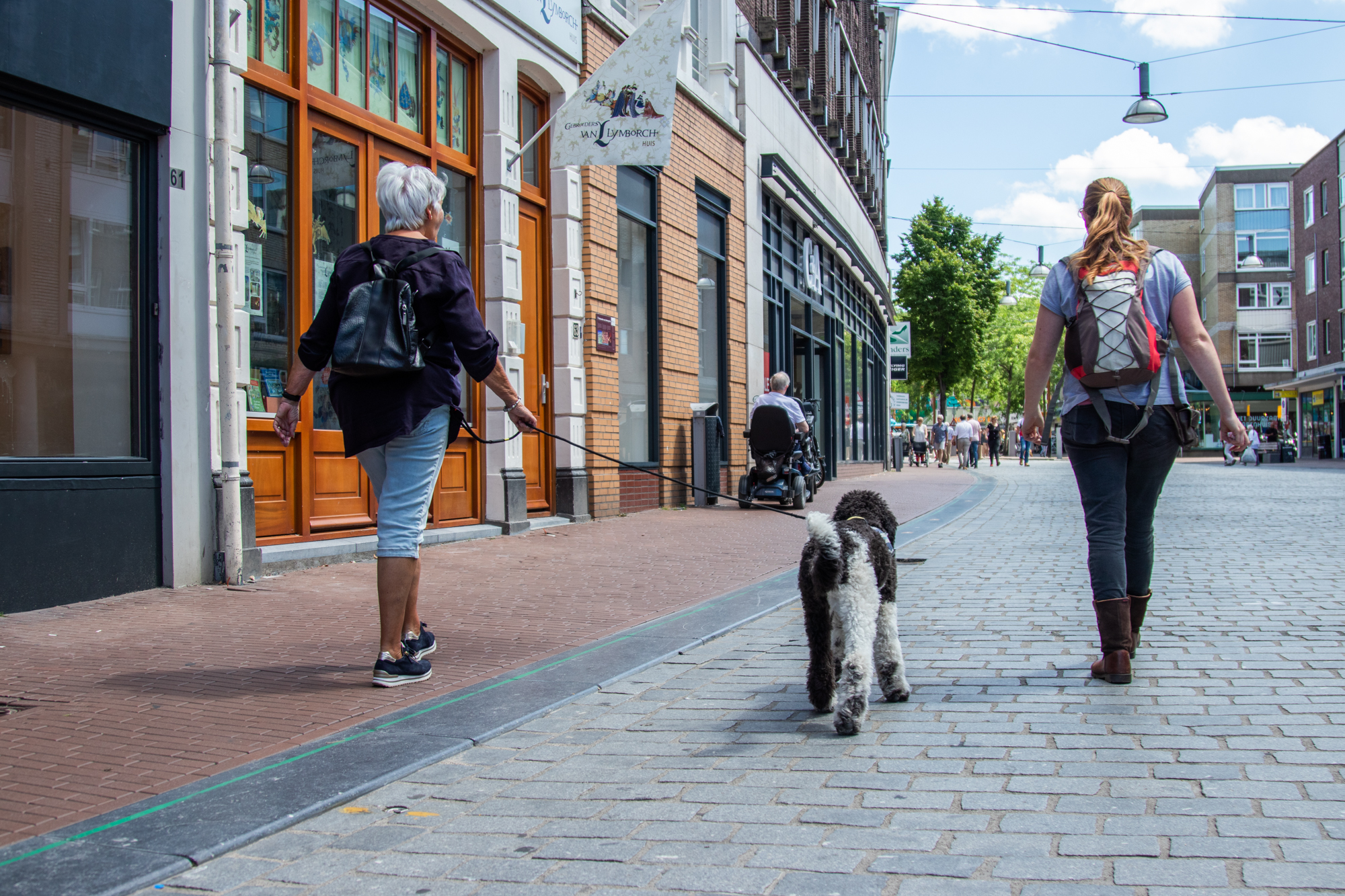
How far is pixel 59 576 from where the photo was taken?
592cm

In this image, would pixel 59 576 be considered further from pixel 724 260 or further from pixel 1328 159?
pixel 1328 159

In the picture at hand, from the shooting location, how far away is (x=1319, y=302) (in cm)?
4988

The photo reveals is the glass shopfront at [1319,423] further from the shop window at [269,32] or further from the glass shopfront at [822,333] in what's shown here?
the shop window at [269,32]

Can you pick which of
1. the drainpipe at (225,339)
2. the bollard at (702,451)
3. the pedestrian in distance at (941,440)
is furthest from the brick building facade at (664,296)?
the pedestrian in distance at (941,440)

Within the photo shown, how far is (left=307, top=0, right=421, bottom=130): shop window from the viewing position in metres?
8.33

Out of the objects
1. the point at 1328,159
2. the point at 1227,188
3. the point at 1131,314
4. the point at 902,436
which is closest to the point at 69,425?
the point at 1131,314

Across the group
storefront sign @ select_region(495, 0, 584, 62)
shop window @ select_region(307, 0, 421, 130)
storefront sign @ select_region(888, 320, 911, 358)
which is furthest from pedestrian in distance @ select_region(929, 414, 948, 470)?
shop window @ select_region(307, 0, 421, 130)

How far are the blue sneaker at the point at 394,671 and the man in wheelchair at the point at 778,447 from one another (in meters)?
9.11

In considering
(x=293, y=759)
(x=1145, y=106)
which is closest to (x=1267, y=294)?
(x=1145, y=106)

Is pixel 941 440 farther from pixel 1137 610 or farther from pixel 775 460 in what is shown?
pixel 1137 610

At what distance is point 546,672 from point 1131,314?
8.62 feet

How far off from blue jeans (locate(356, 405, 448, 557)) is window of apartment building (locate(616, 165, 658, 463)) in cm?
790

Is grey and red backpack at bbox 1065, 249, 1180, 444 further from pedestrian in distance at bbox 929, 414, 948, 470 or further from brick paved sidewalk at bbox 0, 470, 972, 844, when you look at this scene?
pedestrian in distance at bbox 929, 414, 948, 470

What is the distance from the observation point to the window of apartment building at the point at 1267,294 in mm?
64812
